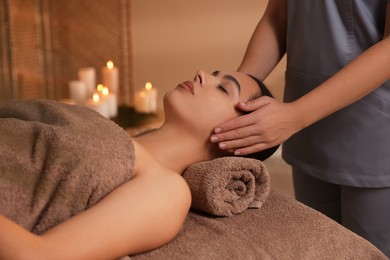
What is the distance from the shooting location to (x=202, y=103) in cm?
137

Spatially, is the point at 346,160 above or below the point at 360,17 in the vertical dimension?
below

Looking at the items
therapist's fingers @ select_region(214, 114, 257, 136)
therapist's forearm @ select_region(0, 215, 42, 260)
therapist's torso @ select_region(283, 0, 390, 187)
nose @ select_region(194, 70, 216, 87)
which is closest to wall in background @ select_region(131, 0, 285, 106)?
therapist's torso @ select_region(283, 0, 390, 187)

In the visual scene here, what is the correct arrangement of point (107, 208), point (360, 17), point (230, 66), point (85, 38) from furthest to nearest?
point (85, 38), point (230, 66), point (360, 17), point (107, 208)

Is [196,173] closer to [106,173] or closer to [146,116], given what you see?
[106,173]

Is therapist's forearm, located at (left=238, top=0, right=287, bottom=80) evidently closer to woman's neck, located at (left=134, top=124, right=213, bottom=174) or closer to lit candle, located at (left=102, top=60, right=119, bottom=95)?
woman's neck, located at (left=134, top=124, right=213, bottom=174)

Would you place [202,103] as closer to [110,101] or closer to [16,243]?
[16,243]

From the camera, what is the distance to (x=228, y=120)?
1.37 meters

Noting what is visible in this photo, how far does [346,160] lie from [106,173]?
0.75 meters

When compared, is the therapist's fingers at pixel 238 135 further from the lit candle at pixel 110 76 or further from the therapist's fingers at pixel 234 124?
the lit candle at pixel 110 76

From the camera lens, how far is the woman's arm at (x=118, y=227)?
0.87 m

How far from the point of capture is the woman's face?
4.48 ft

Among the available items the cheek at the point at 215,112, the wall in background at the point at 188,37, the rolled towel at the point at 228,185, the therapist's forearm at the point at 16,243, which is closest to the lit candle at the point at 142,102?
the wall in background at the point at 188,37

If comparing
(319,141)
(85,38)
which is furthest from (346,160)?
(85,38)

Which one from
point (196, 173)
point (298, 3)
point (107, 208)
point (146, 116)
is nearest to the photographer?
point (107, 208)
